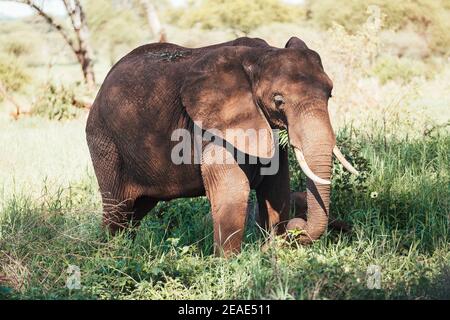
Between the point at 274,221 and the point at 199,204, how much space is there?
126cm

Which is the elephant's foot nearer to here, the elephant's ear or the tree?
the elephant's ear

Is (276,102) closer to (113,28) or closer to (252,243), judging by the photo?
(252,243)

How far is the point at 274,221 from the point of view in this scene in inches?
229

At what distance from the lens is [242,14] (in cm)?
3206

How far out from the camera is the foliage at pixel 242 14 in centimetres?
3170

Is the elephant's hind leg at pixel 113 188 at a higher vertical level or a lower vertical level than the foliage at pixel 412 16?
lower

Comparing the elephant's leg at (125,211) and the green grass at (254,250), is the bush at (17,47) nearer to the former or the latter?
the green grass at (254,250)

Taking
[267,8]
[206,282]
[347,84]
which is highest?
[267,8]

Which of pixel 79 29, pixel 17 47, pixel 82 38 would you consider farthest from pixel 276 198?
pixel 17 47

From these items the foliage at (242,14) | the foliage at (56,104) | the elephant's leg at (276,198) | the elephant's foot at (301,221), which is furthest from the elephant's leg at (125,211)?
the foliage at (242,14)

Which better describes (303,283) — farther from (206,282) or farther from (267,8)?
(267,8)

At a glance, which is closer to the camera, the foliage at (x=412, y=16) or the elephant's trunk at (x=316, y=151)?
the elephant's trunk at (x=316, y=151)

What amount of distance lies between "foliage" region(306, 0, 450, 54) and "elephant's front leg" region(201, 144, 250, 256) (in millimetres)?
21000
